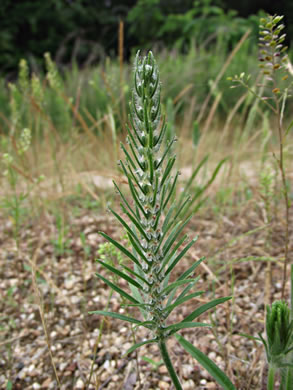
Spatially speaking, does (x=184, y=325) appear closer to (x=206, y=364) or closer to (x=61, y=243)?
(x=206, y=364)

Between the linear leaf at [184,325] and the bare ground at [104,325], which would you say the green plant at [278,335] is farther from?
the bare ground at [104,325]

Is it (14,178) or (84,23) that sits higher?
(84,23)

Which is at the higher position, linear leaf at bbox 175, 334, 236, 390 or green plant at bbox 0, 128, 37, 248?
green plant at bbox 0, 128, 37, 248

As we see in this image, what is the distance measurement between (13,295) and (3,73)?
8320mm

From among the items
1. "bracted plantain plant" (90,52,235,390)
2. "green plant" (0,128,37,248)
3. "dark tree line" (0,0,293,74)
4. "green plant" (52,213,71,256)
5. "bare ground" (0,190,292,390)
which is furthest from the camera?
"dark tree line" (0,0,293,74)

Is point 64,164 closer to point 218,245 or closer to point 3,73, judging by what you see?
point 218,245

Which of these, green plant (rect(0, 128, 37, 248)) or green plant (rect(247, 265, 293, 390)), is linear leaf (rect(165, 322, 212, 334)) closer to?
green plant (rect(247, 265, 293, 390))

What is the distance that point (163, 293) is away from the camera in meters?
0.53

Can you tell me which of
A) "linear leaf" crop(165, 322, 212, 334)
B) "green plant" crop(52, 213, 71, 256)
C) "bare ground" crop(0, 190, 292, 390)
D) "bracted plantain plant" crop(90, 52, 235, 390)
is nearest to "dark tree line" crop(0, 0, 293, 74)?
"green plant" crop(52, 213, 71, 256)

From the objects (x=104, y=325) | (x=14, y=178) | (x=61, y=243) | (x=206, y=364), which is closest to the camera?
(x=206, y=364)

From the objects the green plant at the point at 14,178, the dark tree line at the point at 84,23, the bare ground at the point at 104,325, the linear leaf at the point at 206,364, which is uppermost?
the dark tree line at the point at 84,23

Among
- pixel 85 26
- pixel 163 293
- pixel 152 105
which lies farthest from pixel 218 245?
pixel 85 26

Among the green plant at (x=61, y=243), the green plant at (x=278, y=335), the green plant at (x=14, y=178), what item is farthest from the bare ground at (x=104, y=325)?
the green plant at (x=278, y=335)

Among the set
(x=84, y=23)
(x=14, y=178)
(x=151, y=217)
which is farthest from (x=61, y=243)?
(x=84, y=23)
